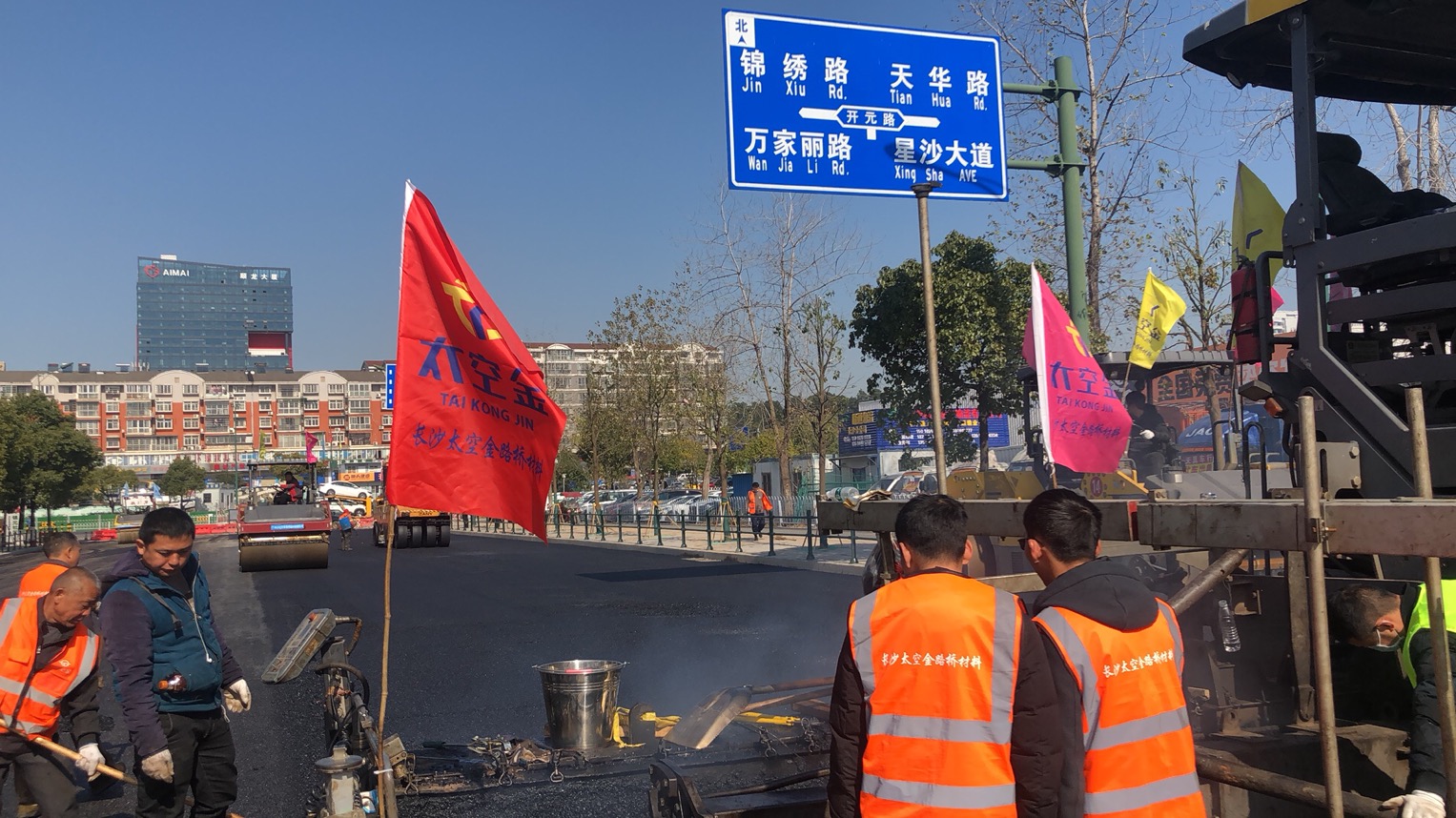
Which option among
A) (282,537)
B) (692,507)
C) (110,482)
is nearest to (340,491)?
(692,507)

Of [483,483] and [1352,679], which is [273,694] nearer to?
[483,483]

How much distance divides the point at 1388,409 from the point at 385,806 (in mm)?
4264

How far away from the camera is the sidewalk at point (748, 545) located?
68.1ft

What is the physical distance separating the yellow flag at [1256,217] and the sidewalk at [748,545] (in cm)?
937

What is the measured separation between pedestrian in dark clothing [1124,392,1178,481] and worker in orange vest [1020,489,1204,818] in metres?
6.24

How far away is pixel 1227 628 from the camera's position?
13.6ft

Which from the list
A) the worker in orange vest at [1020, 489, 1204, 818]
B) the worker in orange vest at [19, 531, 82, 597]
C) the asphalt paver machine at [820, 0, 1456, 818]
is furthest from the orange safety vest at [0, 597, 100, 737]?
the worker in orange vest at [1020, 489, 1204, 818]

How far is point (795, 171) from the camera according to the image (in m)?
9.12

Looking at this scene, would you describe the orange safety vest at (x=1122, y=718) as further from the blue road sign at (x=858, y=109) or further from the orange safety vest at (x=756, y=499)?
the orange safety vest at (x=756, y=499)

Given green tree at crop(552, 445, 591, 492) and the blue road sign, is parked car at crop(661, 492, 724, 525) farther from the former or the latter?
the blue road sign

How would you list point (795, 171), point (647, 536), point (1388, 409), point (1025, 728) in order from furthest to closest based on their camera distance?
point (647, 536)
point (795, 171)
point (1388, 409)
point (1025, 728)

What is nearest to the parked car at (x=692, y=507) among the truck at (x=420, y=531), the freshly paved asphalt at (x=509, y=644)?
the truck at (x=420, y=531)

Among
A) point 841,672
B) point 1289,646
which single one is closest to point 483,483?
point 841,672

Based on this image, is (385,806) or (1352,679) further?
(385,806)
